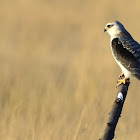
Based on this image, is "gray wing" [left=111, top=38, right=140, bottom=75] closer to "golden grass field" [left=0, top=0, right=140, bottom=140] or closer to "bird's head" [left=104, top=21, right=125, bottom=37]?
"bird's head" [left=104, top=21, right=125, bottom=37]

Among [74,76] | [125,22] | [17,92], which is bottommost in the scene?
[17,92]

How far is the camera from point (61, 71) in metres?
15.0

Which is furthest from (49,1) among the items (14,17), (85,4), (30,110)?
(30,110)

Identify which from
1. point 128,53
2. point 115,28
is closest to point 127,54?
point 128,53

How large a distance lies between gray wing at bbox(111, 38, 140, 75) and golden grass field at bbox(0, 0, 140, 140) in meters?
0.82

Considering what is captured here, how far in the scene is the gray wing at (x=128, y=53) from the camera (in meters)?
7.20

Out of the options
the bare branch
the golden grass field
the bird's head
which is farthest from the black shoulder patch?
the bare branch

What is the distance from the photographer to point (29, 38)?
1683cm

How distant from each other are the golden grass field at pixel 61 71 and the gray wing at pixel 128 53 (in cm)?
82

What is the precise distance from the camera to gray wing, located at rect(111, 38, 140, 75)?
7.20 m

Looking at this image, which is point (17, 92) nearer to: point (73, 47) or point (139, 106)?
point (139, 106)

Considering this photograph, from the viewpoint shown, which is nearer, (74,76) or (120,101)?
(120,101)

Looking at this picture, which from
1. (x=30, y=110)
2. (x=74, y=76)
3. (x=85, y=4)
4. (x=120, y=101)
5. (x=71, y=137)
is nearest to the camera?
(x=120, y=101)

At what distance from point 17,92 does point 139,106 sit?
8.01 ft
